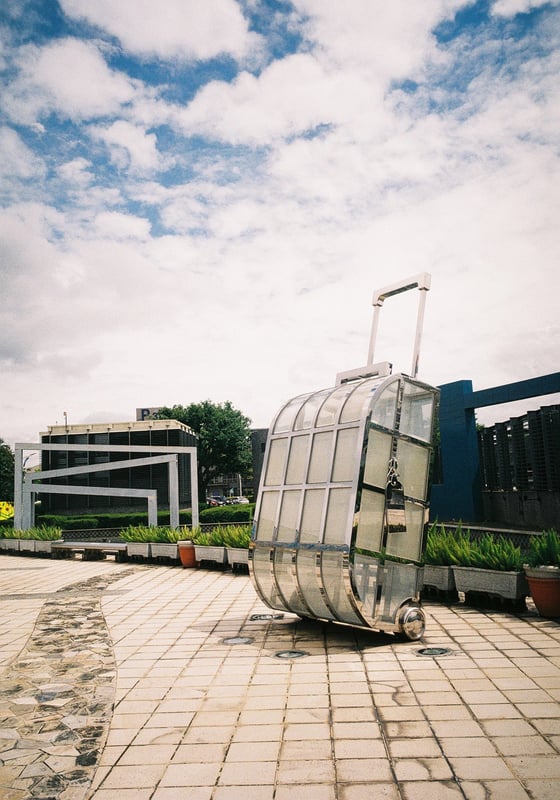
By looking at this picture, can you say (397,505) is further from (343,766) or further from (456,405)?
(456,405)

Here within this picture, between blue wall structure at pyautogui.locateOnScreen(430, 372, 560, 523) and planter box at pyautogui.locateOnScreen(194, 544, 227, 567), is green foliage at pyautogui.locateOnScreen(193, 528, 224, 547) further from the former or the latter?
blue wall structure at pyautogui.locateOnScreen(430, 372, 560, 523)

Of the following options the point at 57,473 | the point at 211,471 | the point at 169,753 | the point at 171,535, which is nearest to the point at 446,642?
the point at 169,753

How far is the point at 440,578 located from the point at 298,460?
10.5ft

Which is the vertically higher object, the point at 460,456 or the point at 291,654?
the point at 460,456

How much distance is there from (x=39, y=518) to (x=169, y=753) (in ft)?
101

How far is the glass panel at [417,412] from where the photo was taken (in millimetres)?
6988

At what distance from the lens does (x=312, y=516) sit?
6766mm

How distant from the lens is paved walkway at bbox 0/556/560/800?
3.51 m

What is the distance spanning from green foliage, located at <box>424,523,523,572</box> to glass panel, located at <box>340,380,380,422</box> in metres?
2.45

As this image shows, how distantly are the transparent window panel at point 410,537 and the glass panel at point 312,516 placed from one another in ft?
2.64

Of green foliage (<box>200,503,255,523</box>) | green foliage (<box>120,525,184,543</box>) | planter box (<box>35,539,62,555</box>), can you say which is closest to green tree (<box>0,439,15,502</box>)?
green foliage (<box>200,503,255,523</box>)

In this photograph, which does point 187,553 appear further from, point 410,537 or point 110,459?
point 110,459

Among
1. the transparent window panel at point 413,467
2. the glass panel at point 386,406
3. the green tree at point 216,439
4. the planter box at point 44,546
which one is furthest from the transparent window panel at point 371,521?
the green tree at point 216,439

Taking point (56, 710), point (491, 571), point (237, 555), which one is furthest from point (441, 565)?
point (56, 710)
